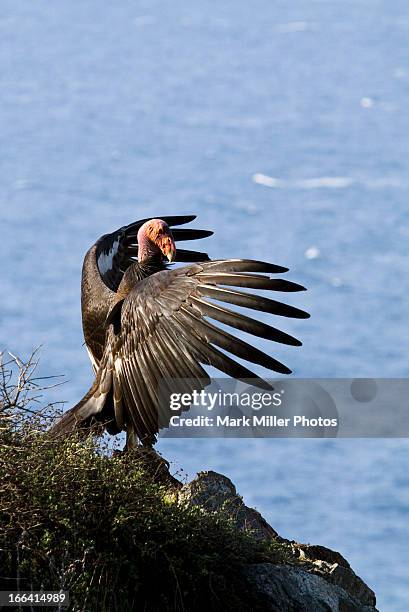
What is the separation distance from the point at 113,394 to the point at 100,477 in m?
1.25

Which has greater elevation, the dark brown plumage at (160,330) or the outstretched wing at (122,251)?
the outstretched wing at (122,251)

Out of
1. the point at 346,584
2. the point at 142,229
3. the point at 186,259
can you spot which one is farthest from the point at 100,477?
the point at 186,259

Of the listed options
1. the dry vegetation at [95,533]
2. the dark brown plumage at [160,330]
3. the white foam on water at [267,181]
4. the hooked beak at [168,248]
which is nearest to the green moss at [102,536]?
the dry vegetation at [95,533]

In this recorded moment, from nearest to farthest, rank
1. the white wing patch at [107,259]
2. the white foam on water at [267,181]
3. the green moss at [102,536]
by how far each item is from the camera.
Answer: the green moss at [102,536]
the white wing patch at [107,259]
the white foam on water at [267,181]

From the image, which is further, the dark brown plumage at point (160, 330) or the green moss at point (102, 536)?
the dark brown plumage at point (160, 330)

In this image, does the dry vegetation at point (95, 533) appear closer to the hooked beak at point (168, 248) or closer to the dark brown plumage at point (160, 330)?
the dark brown plumage at point (160, 330)

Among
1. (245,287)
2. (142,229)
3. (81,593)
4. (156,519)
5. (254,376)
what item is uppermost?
(142,229)

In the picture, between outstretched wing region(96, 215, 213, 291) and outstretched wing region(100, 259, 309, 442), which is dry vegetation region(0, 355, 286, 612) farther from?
outstretched wing region(96, 215, 213, 291)

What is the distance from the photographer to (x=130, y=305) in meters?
8.10

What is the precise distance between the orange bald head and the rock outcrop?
5.16 ft

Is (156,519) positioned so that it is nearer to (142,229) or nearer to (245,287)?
(245,287)

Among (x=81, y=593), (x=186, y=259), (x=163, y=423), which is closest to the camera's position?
(x=81, y=593)

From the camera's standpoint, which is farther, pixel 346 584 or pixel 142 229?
pixel 142 229

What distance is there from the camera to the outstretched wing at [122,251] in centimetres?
1006
